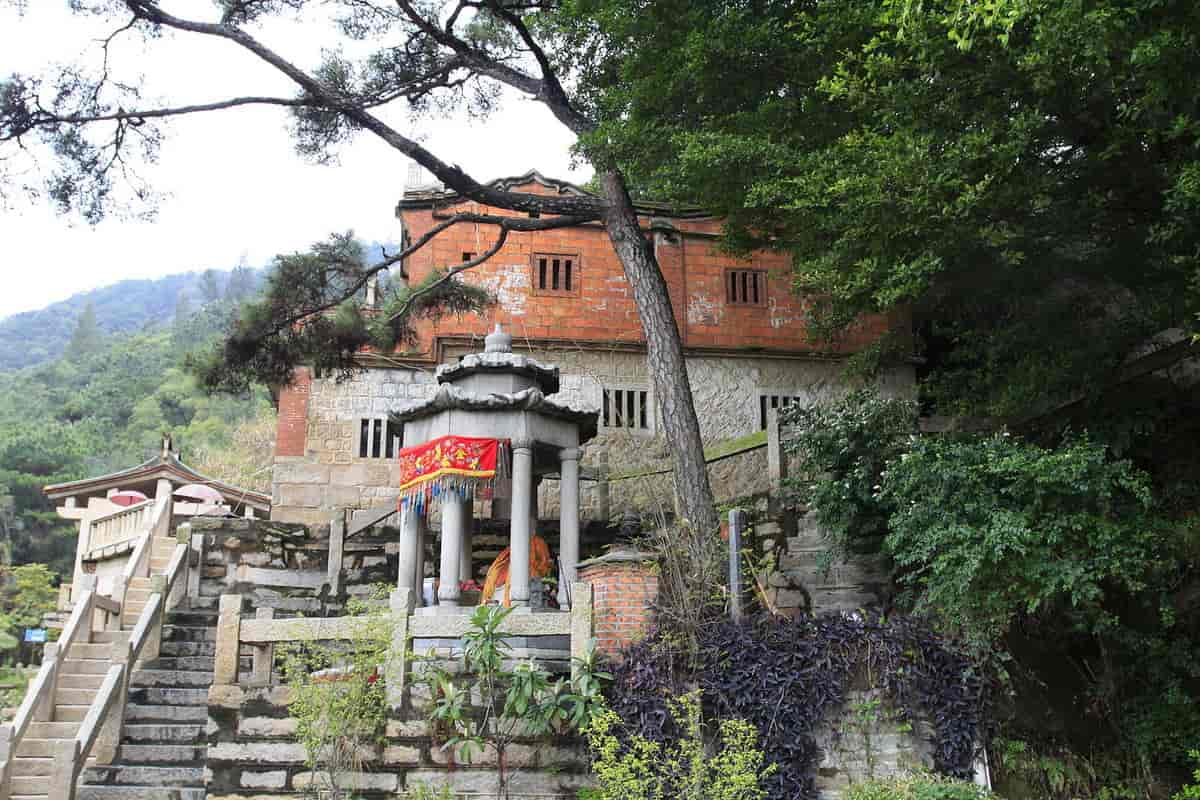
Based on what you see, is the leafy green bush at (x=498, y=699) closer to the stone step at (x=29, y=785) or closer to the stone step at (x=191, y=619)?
the stone step at (x=29, y=785)

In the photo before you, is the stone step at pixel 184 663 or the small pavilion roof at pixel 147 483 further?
the small pavilion roof at pixel 147 483

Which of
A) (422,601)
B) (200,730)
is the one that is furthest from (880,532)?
(200,730)

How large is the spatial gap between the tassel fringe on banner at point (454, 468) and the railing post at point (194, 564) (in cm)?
467

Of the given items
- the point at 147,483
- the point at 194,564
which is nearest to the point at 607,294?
the point at 194,564

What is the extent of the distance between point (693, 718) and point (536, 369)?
15.9ft

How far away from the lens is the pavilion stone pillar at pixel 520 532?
10.5 m

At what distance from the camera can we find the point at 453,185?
13.8 m

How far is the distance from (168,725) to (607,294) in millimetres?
9885

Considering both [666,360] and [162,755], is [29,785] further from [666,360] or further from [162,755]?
[666,360]

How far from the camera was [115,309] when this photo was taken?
117m

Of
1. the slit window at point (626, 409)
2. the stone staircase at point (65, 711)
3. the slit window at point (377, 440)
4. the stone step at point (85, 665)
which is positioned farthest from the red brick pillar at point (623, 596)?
the slit window at point (377, 440)

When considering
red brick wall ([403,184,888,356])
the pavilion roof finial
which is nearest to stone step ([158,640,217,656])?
the pavilion roof finial

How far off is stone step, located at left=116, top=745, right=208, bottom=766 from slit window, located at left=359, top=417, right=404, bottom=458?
6970 millimetres

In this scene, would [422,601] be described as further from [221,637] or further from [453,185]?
[453,185]
